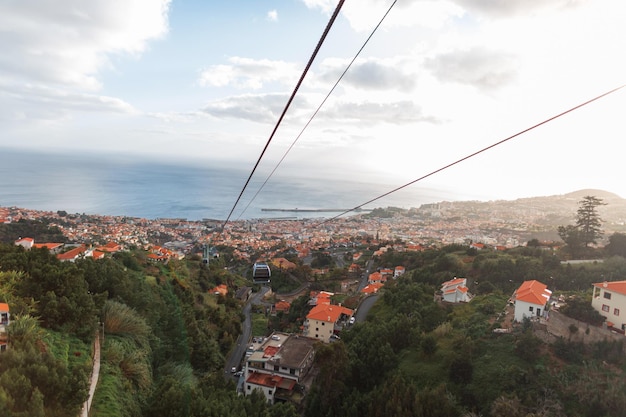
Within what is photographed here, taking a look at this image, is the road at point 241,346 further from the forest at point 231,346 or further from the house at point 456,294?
the house at point 456,294

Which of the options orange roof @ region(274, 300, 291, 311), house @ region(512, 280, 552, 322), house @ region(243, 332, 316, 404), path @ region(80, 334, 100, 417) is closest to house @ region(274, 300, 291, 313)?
orange roof @ region(274, 300, 291, 311)

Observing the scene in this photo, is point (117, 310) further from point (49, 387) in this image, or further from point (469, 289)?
point (469, 289)

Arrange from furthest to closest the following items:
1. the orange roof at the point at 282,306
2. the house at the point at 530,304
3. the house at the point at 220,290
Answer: the orange roof at the point at 282,306, the house at the point at 220,290, the house at the point at 530,304

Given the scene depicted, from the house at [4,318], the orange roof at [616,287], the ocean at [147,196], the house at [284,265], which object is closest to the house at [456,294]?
the orange roof at [616,287]

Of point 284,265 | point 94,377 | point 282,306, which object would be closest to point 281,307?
point 282,306

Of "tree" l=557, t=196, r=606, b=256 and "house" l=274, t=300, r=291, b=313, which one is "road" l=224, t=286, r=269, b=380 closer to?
"house" l=274, t=300, r=291, b=313

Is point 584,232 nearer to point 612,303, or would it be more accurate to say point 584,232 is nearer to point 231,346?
point 612,303

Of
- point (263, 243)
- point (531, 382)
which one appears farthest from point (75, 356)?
point (263, 243)

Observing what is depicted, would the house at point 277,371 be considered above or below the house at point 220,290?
below
